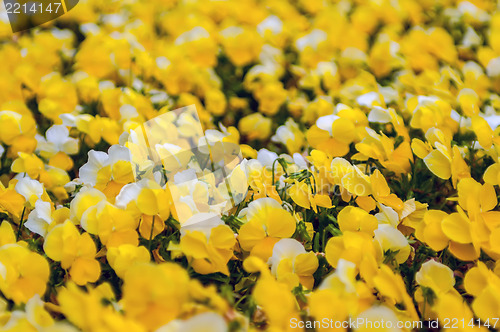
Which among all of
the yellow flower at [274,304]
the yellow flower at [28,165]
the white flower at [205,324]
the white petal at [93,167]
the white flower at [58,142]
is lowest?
the white flower at [58,142]

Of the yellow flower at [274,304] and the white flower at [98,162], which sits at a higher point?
the yellow flower at [274,304]

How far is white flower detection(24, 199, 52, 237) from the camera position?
983 millimetres

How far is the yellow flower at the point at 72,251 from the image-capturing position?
2.96 feet

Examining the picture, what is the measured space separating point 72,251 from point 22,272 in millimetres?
88

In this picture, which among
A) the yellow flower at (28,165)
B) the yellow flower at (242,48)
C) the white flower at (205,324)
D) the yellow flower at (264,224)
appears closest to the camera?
the white flower at (205,324)

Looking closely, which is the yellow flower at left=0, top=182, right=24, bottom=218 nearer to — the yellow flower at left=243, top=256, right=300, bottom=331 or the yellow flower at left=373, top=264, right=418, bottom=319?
the yellow flower at left=243, top=256, right=300, bottom=331

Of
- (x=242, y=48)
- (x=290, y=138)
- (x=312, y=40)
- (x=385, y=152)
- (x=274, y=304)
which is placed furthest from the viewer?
(x=312, y=40)

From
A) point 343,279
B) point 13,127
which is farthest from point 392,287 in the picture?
point 13,127

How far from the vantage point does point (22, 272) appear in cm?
86

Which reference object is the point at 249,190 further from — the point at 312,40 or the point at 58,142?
the point at 312,40

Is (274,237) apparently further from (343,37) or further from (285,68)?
(343,37)

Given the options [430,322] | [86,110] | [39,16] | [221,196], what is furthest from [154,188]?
[39,16]

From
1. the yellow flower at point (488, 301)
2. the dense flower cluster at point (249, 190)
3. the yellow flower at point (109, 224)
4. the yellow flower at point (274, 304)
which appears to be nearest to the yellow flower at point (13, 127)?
the dense flower cluster at point (249, 190)

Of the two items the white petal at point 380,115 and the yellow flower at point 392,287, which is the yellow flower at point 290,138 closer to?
the white petal at point 380,115
